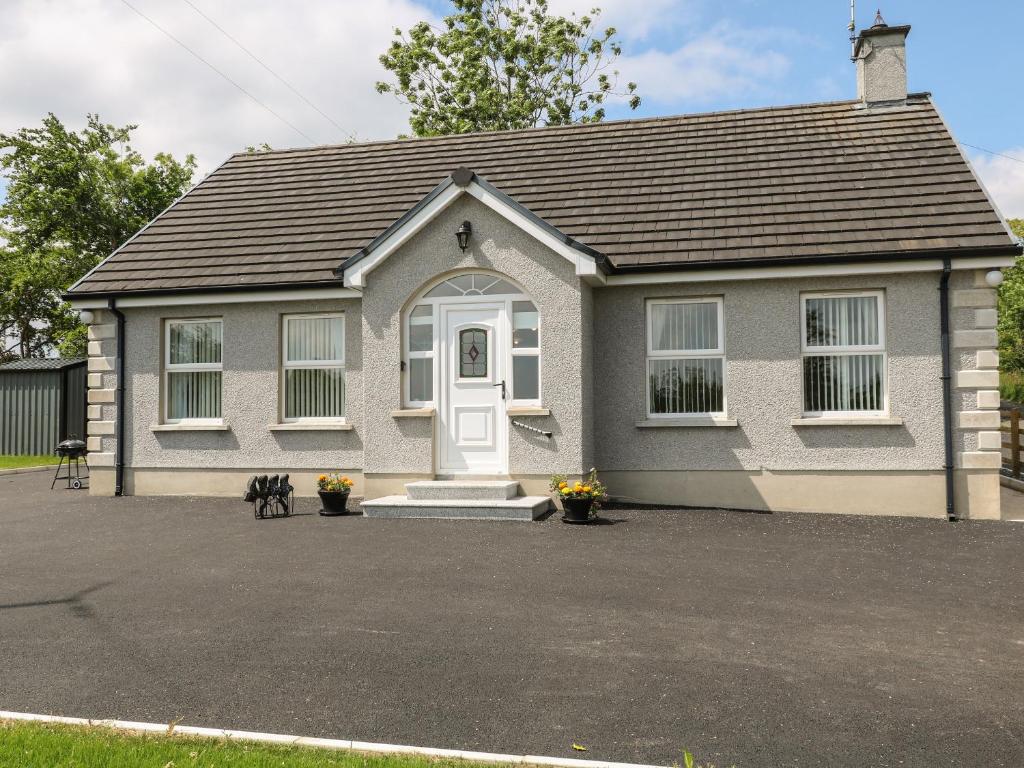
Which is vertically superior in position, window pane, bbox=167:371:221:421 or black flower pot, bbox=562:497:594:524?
window pane, bbox=167:371:221:421

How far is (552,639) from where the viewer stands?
220 inches

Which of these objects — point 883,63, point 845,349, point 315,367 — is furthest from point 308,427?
point 883,63

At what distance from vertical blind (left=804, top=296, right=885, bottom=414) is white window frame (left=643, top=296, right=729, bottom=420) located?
113cm

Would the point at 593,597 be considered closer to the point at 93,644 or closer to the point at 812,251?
the point at 93,644

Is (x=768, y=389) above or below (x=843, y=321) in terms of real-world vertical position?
below

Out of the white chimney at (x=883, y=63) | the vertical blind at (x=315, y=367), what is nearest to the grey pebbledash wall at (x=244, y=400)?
the vertical blind at (x=315, y=367)

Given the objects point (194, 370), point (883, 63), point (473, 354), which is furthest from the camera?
point (883, 63)

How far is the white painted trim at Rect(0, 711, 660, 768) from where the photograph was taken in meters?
3.64

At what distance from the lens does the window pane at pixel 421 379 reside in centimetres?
1228

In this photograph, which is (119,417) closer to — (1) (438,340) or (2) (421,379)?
(2) (421,379)

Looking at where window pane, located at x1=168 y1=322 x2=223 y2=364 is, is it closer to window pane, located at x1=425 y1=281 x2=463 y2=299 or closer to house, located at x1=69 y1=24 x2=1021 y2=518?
house, located at x1=69 y1=24 x2=1021 y2=518

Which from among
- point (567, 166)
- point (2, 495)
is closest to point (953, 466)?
point (567, 166)

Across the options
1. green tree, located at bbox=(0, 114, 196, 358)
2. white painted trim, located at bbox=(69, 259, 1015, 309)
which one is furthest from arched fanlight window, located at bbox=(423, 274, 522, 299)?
green tree, located at bbox=(0, 114, 196, 358)

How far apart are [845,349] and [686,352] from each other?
218cm
